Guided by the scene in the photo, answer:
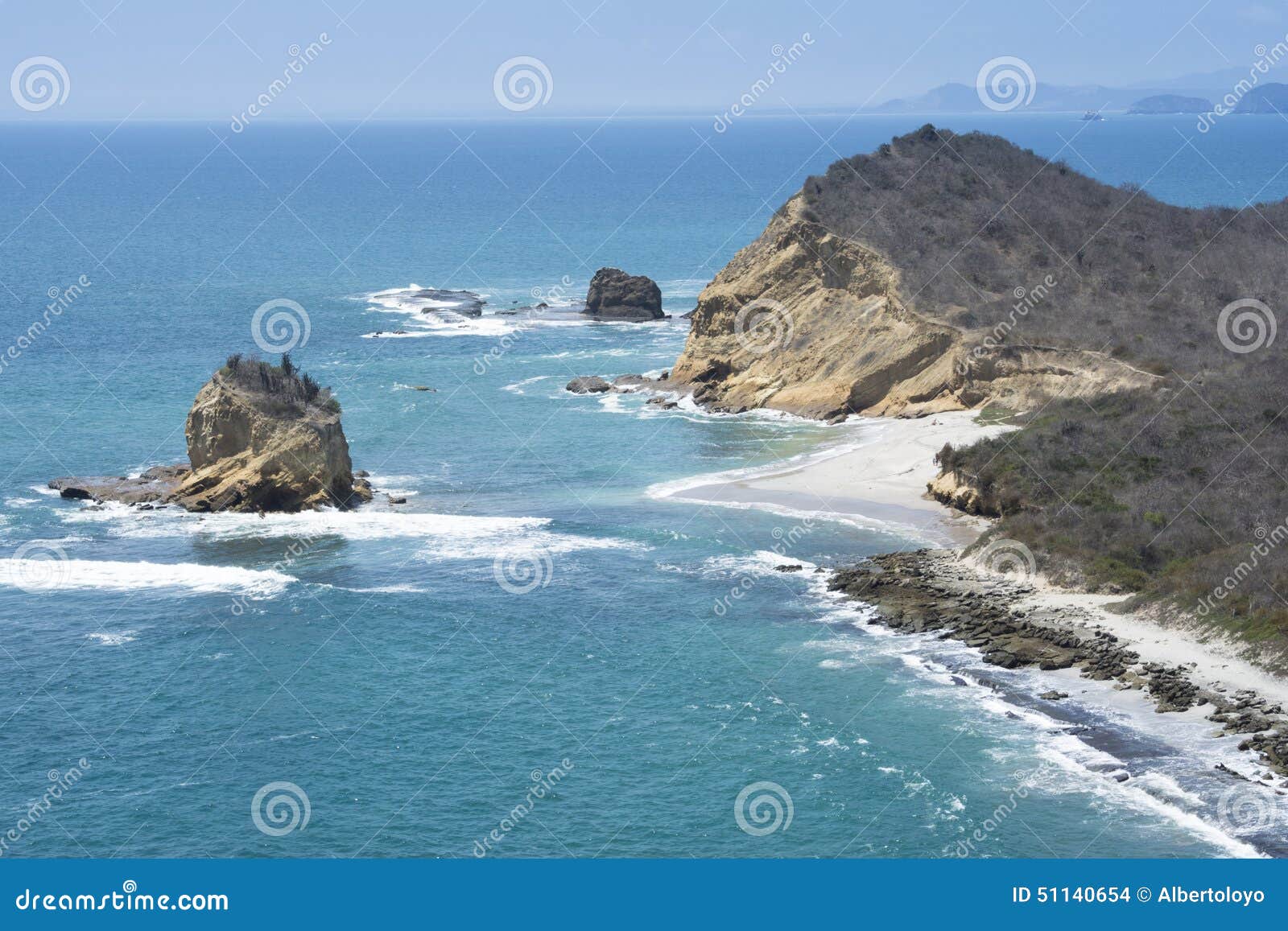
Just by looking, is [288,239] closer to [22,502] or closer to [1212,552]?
[22,502]

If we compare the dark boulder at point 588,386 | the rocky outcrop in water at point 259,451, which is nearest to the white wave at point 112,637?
the rocky outcrop in water at point 259,451

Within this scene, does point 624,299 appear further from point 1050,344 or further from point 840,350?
point 1050,344

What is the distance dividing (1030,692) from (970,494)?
58.3 feet

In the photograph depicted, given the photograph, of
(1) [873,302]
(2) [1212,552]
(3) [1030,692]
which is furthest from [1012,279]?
(3) [1030,692]

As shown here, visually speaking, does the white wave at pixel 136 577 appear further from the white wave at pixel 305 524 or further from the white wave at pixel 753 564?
the white wave at pixel 753 564

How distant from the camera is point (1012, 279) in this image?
83562 mm

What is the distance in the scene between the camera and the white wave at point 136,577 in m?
52.3

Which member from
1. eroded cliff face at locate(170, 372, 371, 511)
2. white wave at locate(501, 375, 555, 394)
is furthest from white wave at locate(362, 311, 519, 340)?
eroded cliff face at locate(170, 372, 371, 511)

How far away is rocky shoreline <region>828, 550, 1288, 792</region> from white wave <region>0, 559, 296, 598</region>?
65.4 ft

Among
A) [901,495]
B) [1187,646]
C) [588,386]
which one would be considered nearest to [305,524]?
[901,495]

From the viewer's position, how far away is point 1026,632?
151 ft

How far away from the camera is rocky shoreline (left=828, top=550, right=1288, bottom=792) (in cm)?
3922

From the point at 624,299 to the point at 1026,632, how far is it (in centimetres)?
6463

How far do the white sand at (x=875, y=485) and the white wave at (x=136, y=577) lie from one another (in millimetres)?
18316
